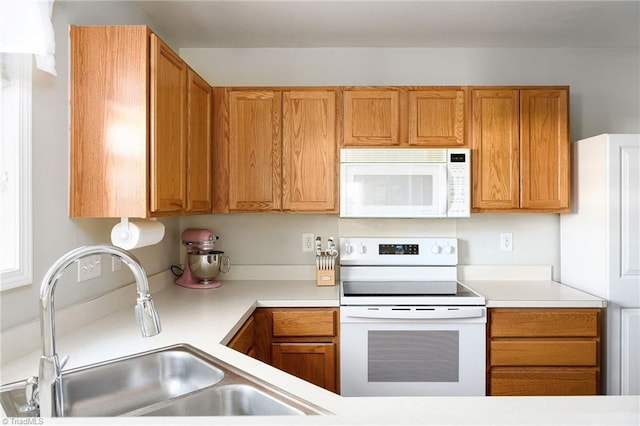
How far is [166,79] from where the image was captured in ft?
5.67

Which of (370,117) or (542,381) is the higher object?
(370,117)

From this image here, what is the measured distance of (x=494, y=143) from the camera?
2459 mm

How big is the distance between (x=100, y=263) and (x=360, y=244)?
157 cm

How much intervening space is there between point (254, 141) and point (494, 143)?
4.85 ft

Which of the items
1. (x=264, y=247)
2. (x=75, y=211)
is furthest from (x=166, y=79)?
(x=264, y=247)

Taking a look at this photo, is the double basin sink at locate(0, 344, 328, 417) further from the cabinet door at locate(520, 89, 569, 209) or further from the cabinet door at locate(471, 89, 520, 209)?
the cabinet door at locate(520, 89, 569, 209)

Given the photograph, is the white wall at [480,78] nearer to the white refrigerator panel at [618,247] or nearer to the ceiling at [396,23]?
the ceiling at [396,23]

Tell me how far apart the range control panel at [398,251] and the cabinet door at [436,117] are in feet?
2.24

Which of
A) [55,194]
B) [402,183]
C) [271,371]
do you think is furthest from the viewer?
[402,183]

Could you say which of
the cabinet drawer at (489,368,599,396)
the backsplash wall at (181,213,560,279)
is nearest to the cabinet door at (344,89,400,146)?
the backsplash wall at (181,213,560,279)

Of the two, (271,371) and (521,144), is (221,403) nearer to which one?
(271,371)

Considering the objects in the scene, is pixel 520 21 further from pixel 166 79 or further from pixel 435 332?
pixel 166 79

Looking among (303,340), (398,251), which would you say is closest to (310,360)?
(303,340)

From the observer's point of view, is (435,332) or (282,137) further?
(282,137)
